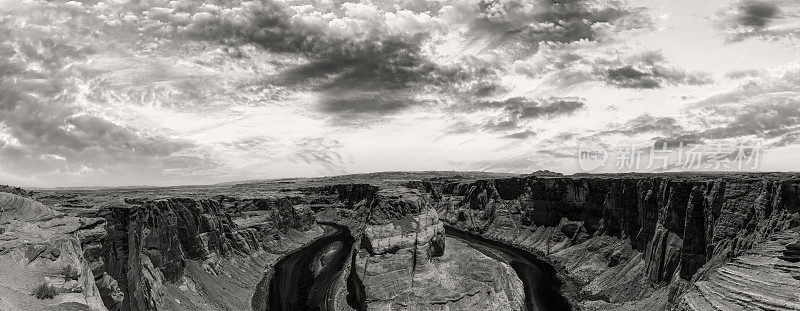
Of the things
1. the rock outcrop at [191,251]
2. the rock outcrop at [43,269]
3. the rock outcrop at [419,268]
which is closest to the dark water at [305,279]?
the rock outcrop at [191,251]

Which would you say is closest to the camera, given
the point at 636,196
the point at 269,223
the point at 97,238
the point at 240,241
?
the point at 97,238

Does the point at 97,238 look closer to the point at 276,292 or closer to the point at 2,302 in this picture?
the point at 2,302

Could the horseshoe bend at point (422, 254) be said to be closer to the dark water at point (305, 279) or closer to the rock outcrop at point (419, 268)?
the rock outcrop at point (419, 268)

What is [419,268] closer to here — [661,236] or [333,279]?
[333,279]

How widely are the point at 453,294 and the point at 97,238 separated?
50.6 m

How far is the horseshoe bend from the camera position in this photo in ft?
105

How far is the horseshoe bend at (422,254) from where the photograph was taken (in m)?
32.1

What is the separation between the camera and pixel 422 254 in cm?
8588

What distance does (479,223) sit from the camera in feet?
618

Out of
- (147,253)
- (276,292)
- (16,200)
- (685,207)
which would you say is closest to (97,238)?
(16,200)

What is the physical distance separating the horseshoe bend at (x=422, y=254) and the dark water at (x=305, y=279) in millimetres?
552

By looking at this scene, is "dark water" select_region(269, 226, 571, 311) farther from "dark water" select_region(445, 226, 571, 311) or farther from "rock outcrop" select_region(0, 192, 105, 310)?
"rock outcrop" select_region(0, 192, 105, 310)

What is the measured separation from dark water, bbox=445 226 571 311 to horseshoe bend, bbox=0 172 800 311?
2.24 feet

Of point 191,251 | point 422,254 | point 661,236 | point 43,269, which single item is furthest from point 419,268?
point 43,269
